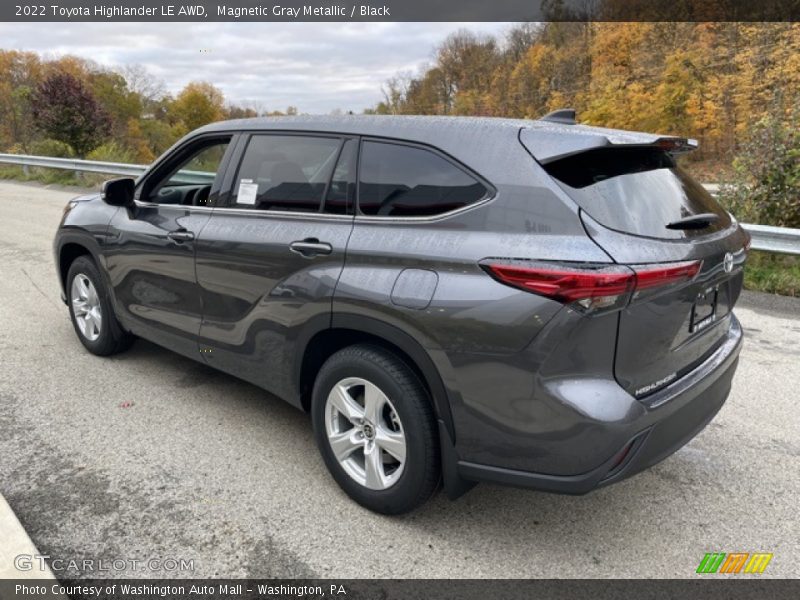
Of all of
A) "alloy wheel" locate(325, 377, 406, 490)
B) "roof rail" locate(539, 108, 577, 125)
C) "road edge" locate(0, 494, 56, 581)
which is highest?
"roof rail" locate(539, 108, 577, 125)

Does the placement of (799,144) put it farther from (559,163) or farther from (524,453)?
(524,453)

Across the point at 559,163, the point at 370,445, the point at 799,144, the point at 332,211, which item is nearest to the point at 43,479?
the point at 370,445

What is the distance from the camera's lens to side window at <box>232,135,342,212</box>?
3020mm

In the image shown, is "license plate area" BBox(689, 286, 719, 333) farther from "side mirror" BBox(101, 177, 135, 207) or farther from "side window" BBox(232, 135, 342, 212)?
"side mirror" BBox(101, 177, 135, 207)

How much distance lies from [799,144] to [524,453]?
655cm

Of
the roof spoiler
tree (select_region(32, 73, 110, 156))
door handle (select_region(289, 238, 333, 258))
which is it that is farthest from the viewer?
tree (select_region(32, 73, 110, 156))

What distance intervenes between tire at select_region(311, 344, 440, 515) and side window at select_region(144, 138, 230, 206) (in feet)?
5.61

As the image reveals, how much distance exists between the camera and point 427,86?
49.3 m

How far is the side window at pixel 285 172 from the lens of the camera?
3.02 m

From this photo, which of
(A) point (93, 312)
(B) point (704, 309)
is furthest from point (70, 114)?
(B) point (704, 309)

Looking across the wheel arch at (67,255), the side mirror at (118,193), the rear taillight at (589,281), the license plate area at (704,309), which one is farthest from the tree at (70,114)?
the license plate area at (704,309)

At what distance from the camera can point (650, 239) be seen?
228 cm

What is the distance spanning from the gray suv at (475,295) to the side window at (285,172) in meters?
0.01

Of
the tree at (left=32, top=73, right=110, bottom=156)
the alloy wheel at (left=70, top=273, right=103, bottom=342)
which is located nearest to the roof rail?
the alloy wheel at (left=70, top=273, right=103, bottom=342)
